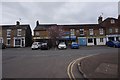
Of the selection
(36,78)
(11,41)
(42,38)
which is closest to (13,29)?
(11,41)

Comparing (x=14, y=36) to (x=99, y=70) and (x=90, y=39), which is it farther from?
(x=99, y=70)

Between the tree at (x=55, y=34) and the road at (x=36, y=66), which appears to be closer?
the road at (x=36, y=66)

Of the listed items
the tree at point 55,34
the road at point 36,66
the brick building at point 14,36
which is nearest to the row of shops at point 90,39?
the tree at point 55,34

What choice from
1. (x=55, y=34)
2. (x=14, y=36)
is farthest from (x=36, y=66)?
(x=14, y=36)

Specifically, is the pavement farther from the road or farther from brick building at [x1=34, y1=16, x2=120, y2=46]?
brick building at [x1=34, y1=16, x2=120, y2=46]

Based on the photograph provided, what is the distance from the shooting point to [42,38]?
46281 mm

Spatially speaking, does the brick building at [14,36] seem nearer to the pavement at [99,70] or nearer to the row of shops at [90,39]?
the row of shops at [90,39]

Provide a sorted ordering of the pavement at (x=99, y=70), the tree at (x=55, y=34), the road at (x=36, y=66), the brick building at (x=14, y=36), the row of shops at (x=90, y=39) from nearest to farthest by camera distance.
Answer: the pavement at (x=99, y=70)
the road at (x=36, y=66)
the tree at (x=55, y=34)
the brick building at (x=14, y=36)
the row of shops at (x=90, y=39)

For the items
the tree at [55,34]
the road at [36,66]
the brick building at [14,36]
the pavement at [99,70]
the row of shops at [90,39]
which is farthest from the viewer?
the row of shops at [90,39]

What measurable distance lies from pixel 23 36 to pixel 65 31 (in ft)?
41.6

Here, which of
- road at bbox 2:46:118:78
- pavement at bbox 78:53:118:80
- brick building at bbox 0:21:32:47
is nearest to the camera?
pavement at bbox 78:53:118:80

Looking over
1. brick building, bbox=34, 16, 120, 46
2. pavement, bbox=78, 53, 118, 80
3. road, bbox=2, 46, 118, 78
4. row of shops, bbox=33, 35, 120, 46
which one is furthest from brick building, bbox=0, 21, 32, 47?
pavement, bbox=78, 53, 118, 80

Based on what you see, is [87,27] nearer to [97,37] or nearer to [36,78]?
[97,37]

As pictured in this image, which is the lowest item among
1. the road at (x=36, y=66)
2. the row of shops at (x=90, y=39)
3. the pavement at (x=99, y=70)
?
the road at (x=36, y=66)
